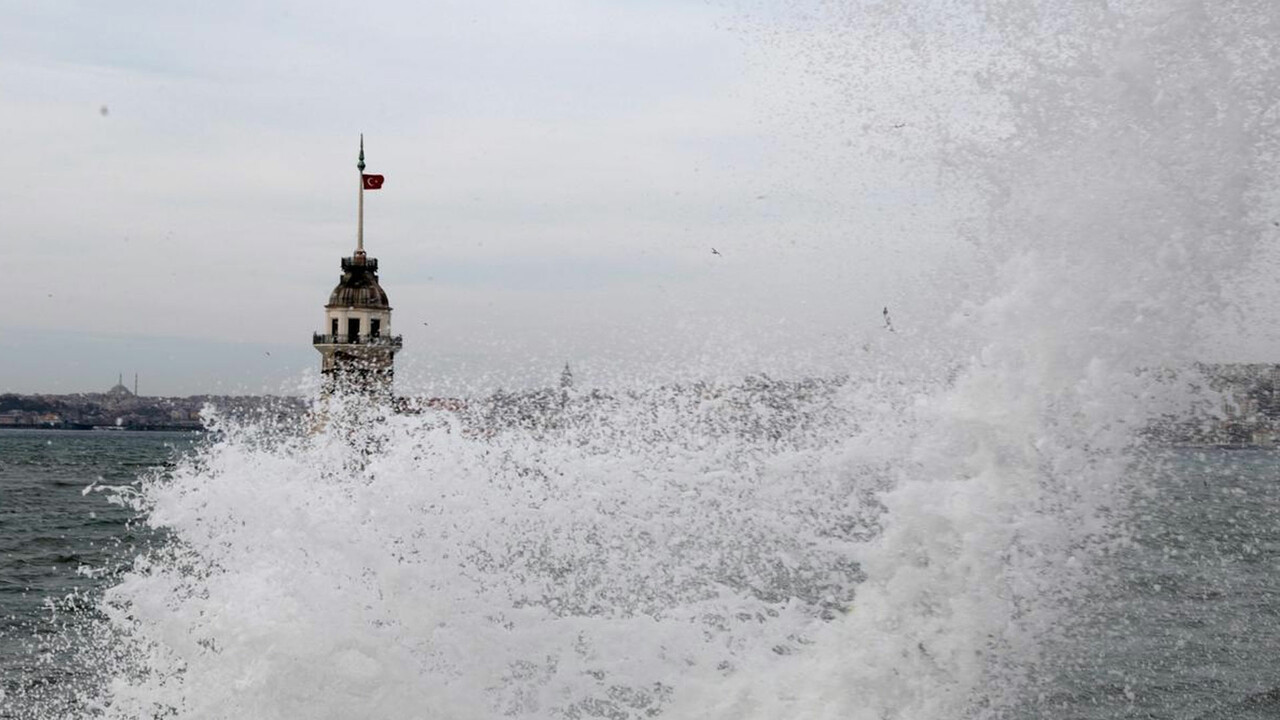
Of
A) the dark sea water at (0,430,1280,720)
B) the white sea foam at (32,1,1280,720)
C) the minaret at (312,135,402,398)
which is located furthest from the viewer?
the minaret at (312,135,402,398)

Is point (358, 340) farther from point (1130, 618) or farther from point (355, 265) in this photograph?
point (1130, 618)

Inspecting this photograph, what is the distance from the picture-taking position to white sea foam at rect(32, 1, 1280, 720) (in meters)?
Result: 11.0

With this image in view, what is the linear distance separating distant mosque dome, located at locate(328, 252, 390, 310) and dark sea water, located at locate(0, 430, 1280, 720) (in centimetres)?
2185

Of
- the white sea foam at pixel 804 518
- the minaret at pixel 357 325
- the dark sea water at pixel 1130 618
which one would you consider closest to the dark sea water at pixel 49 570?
the dark sea water at pixel 1130 618

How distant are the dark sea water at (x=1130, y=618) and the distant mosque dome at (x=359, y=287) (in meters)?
21.8

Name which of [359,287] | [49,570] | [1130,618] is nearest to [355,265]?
[359,287]

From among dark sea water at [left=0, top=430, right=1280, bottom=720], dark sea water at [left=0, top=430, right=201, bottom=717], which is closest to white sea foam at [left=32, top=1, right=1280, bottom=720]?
dark sea water at [left=0, top=430, right=1280, bottom=720]

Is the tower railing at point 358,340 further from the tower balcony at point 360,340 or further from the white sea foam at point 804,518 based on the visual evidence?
the white sea foam at point 804,518

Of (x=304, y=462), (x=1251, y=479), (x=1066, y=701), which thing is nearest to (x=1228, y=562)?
(x=1066, y=701)

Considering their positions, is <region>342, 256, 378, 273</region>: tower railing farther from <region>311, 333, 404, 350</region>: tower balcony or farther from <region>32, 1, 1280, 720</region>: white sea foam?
<region>32, 1, 1280, 720</region>: white sea foam

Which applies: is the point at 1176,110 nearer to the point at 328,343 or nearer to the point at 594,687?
the point at 594,687

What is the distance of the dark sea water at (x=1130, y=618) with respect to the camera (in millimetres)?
14914

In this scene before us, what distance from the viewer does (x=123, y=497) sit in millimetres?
13773

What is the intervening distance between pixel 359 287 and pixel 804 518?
179ft
